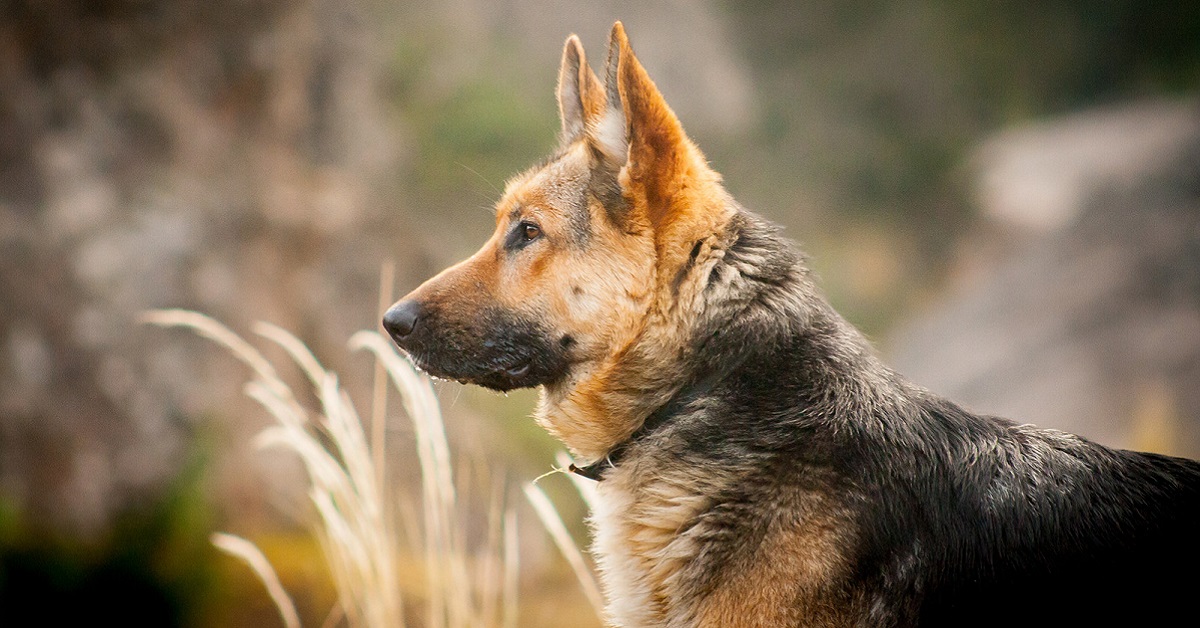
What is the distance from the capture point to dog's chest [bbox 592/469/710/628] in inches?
99.7

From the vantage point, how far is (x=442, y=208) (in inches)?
356

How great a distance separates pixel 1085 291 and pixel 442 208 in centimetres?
645

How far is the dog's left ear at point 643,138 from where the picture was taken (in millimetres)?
2707

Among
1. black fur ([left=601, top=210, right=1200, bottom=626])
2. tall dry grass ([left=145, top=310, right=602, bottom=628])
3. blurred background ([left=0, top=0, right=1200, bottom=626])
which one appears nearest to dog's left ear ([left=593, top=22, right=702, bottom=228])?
black fur ([left=601, top=210, right=1200, bottom=626])

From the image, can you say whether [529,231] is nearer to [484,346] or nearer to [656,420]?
[484,346]

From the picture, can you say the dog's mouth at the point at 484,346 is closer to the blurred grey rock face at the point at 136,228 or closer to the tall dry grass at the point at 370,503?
the tall dry grass at the point at 370,503

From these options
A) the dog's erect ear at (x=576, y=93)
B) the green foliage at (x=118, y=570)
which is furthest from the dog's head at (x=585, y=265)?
the green foliage at (x=118, y=570)

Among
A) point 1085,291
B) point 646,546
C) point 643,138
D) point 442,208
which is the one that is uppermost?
point 1085,291

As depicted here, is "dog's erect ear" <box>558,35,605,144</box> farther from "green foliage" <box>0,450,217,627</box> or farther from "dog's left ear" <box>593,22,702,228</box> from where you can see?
"green foliage" <box>0,450,217,627</box>

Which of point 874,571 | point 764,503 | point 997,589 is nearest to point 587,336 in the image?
point 764,503

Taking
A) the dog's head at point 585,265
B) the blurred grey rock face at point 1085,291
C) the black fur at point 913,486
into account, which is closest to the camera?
the black fur at point 913,486

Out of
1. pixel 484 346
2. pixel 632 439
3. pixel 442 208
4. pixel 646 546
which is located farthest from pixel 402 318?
pixel 442 208

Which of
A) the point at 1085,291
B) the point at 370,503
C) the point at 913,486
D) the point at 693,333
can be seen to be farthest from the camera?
the point at 1085,291

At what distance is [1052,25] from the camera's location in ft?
34.5
